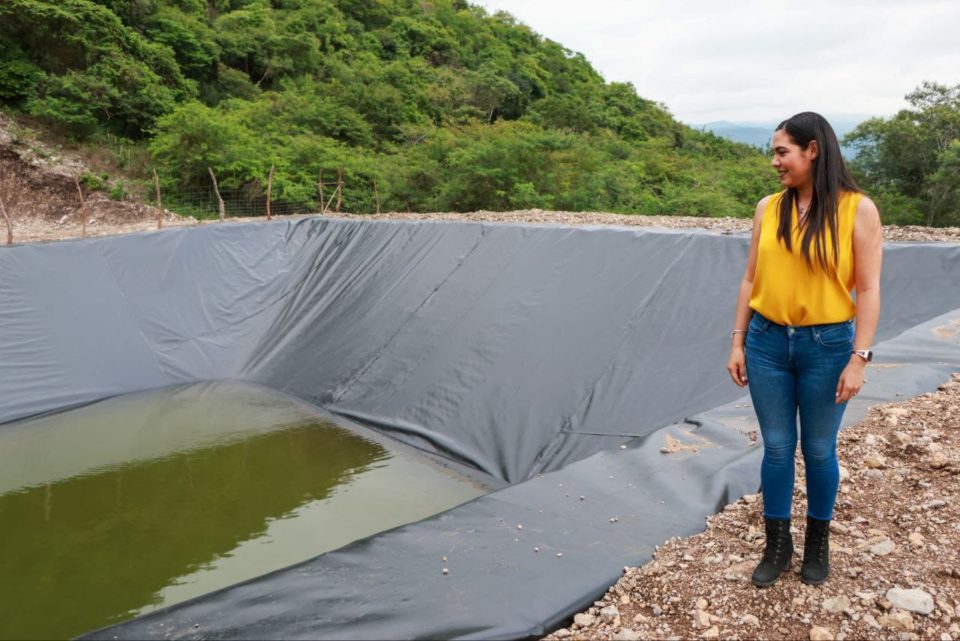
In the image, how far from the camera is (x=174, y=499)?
4031mm

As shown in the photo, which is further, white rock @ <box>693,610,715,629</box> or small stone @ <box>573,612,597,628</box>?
small stone @ <box>573,612,597,628</box>

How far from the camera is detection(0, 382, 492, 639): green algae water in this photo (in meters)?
3.05

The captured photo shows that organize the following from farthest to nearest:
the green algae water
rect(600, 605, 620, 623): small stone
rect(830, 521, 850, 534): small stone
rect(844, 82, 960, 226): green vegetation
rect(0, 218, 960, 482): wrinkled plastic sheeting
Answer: rect(844, 82, 960, 226): green vegetation
rect(0, 218, 960, 482): wrinkled plastic sheeting
the green algae water
rect(830, 521, 850, 534): small stone
rect(600, 605, 620, 623): small stone

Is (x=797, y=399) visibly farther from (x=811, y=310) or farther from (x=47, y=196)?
(x=47, y=196)

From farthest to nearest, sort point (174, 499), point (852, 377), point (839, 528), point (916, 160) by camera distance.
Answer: point (916, 160), point (174, 499), point (839, 528), point (852, 377)

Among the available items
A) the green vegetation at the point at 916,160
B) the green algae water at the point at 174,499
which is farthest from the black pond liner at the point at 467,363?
the green vegetation at the point at 916,160

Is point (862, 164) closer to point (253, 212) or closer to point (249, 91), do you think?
point (253, 212)

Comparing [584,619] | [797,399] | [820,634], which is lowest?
[584,619]

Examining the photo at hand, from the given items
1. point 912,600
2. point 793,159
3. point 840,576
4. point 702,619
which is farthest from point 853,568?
point 793,159

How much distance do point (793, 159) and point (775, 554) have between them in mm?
1001

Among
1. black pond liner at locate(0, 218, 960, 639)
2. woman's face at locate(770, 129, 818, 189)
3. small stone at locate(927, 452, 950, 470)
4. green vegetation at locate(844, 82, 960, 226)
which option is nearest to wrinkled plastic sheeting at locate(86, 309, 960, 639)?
black pond liner at locate(0, 218, 960, 639)

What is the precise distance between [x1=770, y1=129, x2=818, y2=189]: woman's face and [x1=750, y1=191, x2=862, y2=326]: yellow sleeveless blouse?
0.07 metres

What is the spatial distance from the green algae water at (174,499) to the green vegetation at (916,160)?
980 centimetres

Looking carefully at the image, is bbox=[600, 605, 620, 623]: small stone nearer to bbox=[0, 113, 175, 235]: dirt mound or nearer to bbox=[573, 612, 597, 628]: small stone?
bbox=[573, 612, 597, 628]: small stone
